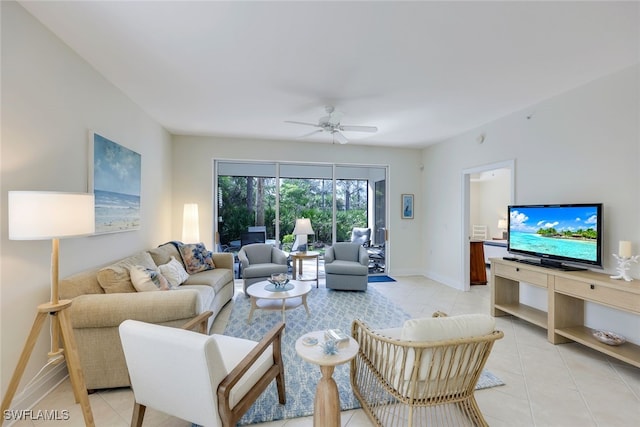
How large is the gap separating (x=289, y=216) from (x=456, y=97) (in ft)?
11.6

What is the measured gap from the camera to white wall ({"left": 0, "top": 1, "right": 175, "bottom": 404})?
180 centimetres

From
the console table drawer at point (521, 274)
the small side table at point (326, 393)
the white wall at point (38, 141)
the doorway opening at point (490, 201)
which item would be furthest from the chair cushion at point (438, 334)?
the doorway opening at point (490, 201)

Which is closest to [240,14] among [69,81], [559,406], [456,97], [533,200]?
[69,81]

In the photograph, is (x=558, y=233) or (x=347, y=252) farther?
(x=347, y=252)

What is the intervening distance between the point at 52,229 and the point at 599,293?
4.21 m

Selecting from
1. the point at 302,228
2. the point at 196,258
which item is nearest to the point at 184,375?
the point at 196,258

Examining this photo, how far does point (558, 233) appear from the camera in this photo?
308 centimetres

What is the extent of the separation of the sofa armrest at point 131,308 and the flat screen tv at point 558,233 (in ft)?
12.3

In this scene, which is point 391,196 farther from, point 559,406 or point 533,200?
point 559,406

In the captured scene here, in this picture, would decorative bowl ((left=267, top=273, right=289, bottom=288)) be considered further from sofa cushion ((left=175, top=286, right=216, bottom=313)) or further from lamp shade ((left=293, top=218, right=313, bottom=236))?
lamp shade ((left=293, top=218, right=313, bottom=236))

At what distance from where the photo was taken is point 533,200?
360 cm

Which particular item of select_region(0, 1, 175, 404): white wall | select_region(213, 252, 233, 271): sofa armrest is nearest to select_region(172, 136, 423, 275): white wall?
select_region(213, 252, 233, 271): sofa armrest

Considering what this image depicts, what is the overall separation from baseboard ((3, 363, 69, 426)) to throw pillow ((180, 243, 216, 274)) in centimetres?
168

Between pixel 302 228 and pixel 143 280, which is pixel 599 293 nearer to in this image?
pixel 302 228
